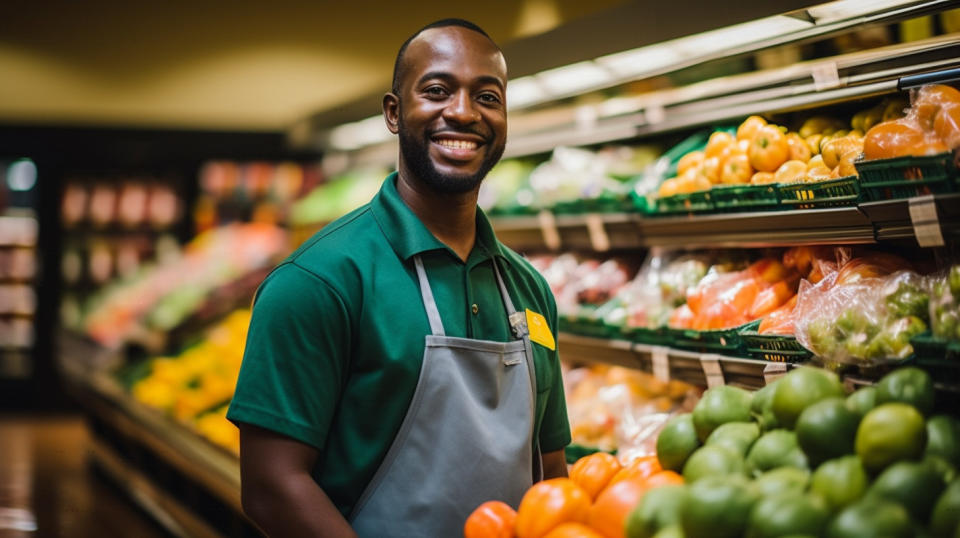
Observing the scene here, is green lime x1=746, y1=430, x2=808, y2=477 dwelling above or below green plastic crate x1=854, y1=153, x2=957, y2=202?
below

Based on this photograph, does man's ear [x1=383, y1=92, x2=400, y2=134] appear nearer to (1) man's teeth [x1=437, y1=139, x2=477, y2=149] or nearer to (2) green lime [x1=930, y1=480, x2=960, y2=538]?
(1) man's teeth [x1=437, y1=139, x2=477, y2=149]

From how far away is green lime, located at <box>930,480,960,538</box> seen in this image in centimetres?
123

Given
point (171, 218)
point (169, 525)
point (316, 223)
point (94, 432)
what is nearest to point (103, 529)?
point (169, 525)

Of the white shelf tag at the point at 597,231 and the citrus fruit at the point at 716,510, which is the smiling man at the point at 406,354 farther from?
the white shelf tag at the point at 597,231

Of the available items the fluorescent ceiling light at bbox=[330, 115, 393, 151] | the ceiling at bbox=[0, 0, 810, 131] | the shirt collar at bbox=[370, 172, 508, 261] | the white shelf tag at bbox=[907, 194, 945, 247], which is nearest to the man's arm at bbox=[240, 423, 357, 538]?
the shirt collar at bbox=[370, 172, 508, 261]

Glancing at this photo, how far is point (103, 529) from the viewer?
509 cm

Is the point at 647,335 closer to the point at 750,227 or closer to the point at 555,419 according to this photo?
the point at 750,227

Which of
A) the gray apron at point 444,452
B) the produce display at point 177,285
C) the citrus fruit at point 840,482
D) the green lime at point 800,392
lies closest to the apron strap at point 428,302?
the gray apron at point 444,452

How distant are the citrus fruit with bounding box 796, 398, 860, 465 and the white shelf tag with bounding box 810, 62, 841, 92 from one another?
1.29m

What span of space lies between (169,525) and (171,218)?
17.7 ft

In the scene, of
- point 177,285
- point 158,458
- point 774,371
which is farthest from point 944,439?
point 177,285

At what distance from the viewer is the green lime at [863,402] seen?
148cm

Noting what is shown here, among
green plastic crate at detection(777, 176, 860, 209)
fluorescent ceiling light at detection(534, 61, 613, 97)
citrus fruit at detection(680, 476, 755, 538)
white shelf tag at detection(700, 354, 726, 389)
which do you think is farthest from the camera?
fluorescent ceiling light at detection(534, 61, 613, 97)

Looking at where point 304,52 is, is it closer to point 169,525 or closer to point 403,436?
point 169,525
